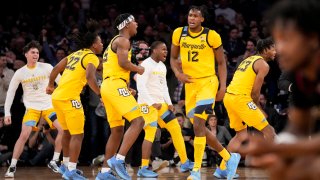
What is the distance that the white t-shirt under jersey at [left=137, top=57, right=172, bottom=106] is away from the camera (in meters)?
11.6

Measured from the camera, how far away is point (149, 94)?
1167 centimetres

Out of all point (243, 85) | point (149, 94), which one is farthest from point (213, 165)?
point (243, 85)

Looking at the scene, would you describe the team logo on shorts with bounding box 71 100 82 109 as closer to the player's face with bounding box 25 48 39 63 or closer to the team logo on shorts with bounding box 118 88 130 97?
the team logo on shorts with bounding box 118 88 130 97

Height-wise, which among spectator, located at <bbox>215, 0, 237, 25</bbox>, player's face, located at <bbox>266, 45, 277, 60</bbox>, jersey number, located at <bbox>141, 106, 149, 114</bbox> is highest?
spectator, located at <bbox>215, 0, 237, 25</bbox>

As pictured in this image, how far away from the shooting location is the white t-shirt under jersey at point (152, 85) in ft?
38.2

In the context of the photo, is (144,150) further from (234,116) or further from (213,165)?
(213,165)

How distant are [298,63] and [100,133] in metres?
11.3

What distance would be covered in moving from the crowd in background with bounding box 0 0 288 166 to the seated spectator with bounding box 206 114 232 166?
0.06 ft

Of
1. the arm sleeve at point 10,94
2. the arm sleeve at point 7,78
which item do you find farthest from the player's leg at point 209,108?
the arm sleeve at point 7,78

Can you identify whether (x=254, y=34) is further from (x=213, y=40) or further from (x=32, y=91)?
(x=213, y=40)

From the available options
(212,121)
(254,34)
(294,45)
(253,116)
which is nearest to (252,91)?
(253,116)

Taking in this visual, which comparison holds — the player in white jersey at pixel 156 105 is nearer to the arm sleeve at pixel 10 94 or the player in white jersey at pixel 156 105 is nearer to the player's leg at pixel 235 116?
the player's leg at pixel 235 116

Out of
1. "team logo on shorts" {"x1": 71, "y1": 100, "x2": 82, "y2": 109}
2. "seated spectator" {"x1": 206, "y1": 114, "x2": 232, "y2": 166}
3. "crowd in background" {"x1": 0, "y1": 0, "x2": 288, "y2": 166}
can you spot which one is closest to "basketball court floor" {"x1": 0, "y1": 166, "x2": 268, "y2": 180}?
"seated spectator" {"x1": 206, "y1": 114, "x2": 232, "y2": 166}

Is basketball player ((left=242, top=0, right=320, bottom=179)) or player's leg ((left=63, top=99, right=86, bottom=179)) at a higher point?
basketball player ((left=242, top=0, right=320, bottom=179))
